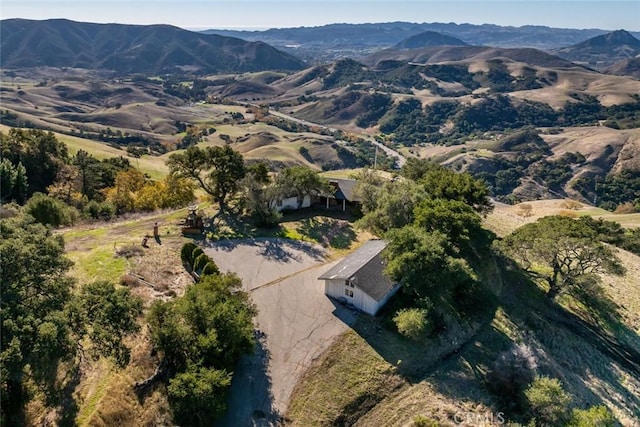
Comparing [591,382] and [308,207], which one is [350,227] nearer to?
[308,207]

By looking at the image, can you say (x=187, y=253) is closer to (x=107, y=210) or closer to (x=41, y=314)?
(x=41, y=314)

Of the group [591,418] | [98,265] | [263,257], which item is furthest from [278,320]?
[591,418]

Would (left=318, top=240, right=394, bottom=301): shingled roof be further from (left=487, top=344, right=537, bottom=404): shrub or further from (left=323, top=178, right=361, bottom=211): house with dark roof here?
(left=323, top=178, right=361, bottom=211): house with dark roof

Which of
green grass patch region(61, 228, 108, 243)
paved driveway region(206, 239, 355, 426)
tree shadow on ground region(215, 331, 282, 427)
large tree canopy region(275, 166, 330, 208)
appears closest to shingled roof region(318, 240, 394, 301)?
paved driveway region(206, 239, 355, 426)

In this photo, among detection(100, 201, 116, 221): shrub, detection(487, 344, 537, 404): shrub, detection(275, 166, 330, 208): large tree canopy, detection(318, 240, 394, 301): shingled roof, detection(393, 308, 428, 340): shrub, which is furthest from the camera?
detection(100, 201, 116, 221): shrub

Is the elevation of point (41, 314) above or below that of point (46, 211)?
above

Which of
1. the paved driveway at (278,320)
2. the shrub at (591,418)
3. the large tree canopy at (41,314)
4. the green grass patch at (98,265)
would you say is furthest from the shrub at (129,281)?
the shrub at (591,418)

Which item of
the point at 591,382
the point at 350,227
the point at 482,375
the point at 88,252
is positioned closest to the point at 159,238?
the point at 88,252
